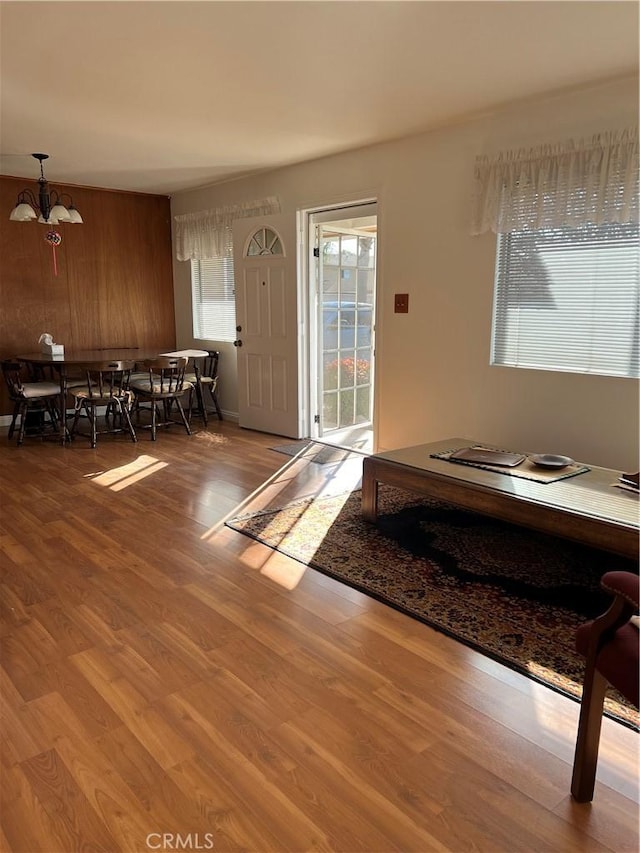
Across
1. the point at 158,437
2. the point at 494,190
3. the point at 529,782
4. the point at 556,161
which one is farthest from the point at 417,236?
the point at 529,782

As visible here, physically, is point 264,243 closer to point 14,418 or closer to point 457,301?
point 457,301

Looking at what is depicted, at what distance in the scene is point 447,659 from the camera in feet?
7.39

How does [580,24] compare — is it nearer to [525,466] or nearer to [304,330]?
[525,466]

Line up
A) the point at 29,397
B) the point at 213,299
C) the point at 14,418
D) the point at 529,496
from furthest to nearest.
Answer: the point at 213,299
the point at 14,418
the point at 29,397
the point at 529,496

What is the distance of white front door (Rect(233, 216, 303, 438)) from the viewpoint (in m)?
5.62

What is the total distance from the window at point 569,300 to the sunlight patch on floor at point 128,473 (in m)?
2.70

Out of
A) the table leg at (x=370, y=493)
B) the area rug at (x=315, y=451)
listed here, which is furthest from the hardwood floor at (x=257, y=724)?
the area rug at (x=315, y=451)

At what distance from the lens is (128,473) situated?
4637mm

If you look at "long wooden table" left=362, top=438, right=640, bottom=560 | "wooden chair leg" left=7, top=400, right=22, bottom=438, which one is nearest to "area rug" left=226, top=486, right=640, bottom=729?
"long wooden table" left=362, top=438, right=640, bottom=560

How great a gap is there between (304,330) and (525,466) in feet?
9.29

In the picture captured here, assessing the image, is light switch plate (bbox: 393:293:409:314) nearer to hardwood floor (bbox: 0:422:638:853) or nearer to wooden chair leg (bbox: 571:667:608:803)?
hardwood floor (bbox: 0:422:638:853)

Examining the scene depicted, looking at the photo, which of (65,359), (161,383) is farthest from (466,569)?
(65,359)

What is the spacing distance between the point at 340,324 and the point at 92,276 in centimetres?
293

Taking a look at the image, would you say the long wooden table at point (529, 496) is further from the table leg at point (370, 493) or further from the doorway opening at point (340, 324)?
the doorway opening at point (340, 324)
